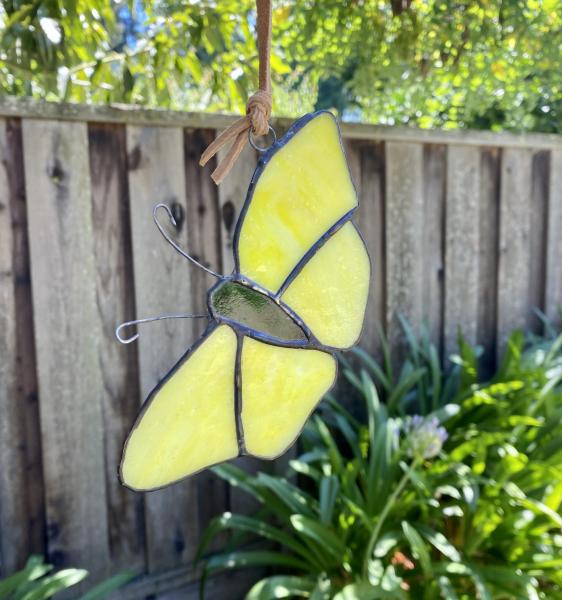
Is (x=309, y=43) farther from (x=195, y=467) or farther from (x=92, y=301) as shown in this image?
(x=195, y=467)

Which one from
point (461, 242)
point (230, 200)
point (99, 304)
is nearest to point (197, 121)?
point (230, 200)

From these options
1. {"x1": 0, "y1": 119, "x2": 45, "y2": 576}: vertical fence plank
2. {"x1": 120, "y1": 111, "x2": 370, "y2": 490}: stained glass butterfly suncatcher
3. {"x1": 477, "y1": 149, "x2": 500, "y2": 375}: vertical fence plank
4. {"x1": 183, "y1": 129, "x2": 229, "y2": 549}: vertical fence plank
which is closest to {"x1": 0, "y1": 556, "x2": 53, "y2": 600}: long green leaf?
{"x1": 0, "y1": 119, "x2": 45, "y2": 576}: vertical fence plank

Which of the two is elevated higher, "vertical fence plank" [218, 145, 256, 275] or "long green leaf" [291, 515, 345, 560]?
"vertical fence plank" [218, 145, 256, 275]

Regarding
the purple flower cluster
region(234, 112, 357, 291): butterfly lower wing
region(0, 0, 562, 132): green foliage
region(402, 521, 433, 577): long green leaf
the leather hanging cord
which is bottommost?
region(402, 521, 433, 577): long green leaf

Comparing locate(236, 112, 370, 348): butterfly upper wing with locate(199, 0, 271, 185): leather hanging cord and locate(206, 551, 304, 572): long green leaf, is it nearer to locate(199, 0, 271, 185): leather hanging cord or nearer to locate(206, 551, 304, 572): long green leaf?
locate(199, 0, 271, 185): leather hanging cord

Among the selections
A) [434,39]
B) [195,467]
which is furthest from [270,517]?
[434,39]

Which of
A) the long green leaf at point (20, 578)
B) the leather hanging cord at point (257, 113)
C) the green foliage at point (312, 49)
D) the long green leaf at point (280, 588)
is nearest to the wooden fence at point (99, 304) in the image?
the long green leaf at point (20, 578)

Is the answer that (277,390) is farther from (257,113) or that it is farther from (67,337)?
(67,337)
